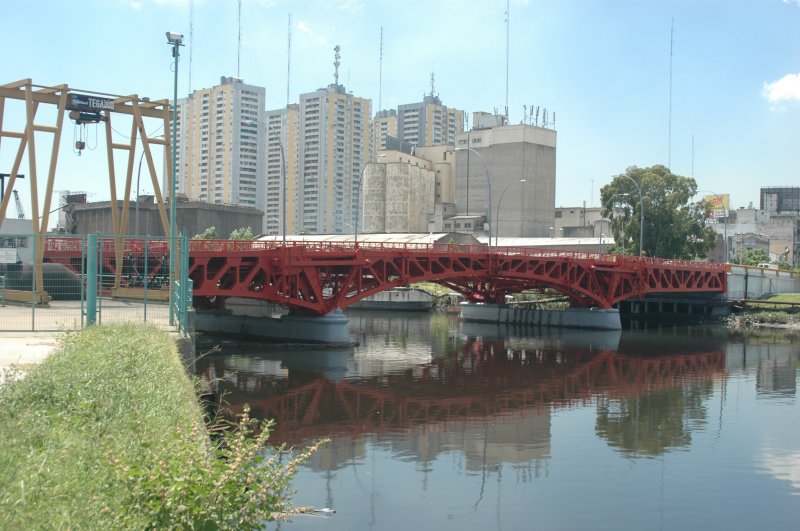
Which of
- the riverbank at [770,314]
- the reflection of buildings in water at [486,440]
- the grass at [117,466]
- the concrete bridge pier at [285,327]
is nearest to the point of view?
the grass at [117,466]

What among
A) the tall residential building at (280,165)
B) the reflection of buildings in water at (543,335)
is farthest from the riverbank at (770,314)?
the tall residential building at (280,165)

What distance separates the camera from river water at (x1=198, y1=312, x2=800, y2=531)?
59.1 ft

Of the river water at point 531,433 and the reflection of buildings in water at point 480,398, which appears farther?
the reflection of buildings in water at point 480,398

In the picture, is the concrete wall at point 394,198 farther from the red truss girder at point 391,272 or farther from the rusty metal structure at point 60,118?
the rusty metal structure at point 60,118

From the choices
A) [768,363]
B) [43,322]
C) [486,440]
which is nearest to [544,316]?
[768,363]

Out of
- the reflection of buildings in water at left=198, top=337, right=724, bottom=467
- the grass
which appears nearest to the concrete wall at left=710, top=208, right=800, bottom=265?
the reflection of buildings in water at left=198, top=337, right=724, bottom=467

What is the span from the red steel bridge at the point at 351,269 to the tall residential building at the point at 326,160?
10013 centimetres

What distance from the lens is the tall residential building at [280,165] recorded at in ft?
581

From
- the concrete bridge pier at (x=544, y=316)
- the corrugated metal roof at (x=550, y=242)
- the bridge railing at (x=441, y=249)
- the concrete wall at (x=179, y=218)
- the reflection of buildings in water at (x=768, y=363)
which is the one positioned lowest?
the reflection of buildings in water at (x=768, y=363)

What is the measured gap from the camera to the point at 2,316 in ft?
83.3

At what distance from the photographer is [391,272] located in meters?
55.1

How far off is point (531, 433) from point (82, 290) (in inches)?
599

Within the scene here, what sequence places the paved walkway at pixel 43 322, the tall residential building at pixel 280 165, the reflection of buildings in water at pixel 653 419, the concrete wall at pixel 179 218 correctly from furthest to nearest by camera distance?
1. the tall residential building at pixel 280 165
2. the concrete wall at pixel 179 218
3. the reflection of buildings in water at pixel 653 419
4. the paved walkway at pixel 43 322

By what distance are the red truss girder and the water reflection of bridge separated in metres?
6.69
